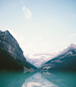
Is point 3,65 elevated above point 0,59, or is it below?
below

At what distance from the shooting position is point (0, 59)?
7165 inches

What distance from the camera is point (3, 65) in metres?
174

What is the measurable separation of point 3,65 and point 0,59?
17.1m
